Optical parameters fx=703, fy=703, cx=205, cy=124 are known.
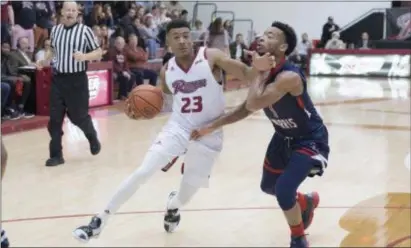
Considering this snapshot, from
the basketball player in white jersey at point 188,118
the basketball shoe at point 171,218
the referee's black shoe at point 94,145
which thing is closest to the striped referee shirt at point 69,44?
the referee's black shoe at point 94,145

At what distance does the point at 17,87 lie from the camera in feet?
33.9

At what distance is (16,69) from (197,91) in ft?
21.3

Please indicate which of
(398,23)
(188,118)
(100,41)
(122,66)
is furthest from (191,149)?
(398,23)

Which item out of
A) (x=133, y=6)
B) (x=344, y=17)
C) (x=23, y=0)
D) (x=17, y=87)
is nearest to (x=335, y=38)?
(x=344, y=17)

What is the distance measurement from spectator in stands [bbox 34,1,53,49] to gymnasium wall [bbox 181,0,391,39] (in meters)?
6.98

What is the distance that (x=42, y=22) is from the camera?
→ 12148mm

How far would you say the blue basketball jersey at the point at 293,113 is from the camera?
359 centimetres

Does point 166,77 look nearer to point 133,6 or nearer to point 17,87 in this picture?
point 17,87

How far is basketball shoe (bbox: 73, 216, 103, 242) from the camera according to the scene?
4184mm

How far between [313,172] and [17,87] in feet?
23.7

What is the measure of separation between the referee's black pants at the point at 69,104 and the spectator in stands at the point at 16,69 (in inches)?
77.0

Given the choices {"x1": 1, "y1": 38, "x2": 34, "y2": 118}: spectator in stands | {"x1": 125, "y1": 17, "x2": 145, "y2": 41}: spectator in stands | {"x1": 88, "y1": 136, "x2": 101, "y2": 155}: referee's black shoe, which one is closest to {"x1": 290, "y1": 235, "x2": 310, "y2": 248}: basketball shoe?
{"x1": 88, "y1": 136, "x2": 101, "y2": 155}: referee's black shoe

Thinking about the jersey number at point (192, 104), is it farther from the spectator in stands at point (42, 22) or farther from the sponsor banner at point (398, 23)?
the sponsor banner at point (398, 23)

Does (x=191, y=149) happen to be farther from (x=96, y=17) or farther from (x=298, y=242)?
(x=96, y=17)
